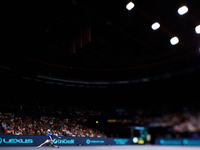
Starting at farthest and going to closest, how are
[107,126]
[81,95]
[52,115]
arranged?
[81,95] → [107,126] → [52,115]

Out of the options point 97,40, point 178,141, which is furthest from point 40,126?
point 178,141

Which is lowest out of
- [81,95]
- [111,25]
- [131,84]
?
[81,95]

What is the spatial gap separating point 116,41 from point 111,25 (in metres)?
3.47

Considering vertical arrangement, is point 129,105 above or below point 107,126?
above

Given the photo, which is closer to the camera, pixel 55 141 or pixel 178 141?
pixel 55 141

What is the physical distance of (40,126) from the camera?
18844mm

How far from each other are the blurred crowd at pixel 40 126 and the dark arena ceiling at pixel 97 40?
7146mm

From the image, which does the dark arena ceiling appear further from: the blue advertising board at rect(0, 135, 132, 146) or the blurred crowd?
the blue advertising board at rect(0, 135, 132, 146)

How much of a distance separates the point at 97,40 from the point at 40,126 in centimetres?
1105

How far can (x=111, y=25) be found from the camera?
15.3 m

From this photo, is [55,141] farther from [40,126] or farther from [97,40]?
[97,40]

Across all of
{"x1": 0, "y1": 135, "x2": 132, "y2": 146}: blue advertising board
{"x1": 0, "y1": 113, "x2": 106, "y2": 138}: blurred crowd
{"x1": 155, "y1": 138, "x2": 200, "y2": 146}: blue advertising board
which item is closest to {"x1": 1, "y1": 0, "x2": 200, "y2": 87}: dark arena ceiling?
{"x1": 0, "y1": 113, "x2": 106, "y2": 138}: blurred crowd

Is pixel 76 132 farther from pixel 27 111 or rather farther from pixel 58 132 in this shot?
pixel 27 111

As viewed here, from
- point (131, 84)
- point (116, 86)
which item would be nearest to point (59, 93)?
point (116, 86)
